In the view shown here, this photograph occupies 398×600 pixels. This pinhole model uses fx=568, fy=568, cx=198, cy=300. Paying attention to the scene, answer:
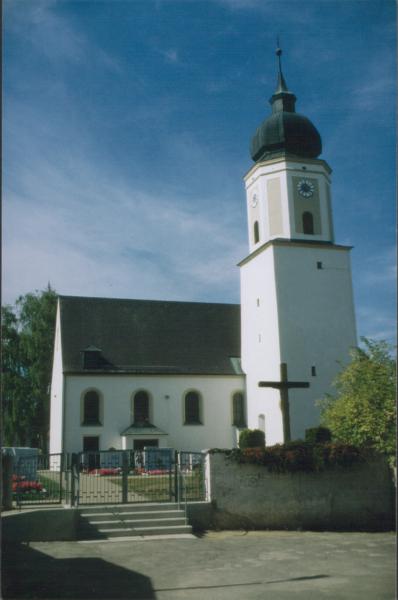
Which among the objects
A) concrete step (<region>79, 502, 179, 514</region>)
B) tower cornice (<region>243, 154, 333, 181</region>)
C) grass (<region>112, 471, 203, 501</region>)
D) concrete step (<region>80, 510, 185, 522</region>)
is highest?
tower cornice (<region>243, 154, 333, 181</region>)

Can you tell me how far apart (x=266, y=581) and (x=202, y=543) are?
3.87 metres

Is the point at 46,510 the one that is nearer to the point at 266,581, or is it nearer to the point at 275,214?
the point at 266,581

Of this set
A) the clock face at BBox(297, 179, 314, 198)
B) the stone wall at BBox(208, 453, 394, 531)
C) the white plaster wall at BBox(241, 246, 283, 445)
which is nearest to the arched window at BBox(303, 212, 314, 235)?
the clock face at BBox(297, 179, 314, 198)

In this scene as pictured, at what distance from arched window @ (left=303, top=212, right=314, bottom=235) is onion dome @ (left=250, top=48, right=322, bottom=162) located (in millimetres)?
3180

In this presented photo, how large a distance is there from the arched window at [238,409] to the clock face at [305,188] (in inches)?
469

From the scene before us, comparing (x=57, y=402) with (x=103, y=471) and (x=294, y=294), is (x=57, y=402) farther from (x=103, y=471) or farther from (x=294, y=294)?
(x=103, y=471)

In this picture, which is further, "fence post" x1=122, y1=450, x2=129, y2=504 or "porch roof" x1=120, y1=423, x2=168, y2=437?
"porch roof" x1=120, y1=423, x2=168, y2=437

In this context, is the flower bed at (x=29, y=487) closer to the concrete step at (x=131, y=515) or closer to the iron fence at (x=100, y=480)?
the iron fence at (x=100, y=480)

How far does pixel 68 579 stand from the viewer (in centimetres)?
868

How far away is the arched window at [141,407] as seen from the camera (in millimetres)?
31703

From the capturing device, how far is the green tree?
15773 millimetres

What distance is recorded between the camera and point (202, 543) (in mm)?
12188

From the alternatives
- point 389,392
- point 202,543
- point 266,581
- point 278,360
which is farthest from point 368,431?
point 278,360

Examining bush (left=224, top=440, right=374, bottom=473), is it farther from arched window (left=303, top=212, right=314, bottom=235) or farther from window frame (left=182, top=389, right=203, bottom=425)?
window frame (left=182, top=389, right=203, bottom=425)
